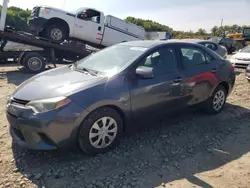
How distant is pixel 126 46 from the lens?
4426 millimetres

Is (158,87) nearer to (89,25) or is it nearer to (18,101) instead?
(18,101)

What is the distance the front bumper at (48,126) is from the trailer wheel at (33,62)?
22.6 feet

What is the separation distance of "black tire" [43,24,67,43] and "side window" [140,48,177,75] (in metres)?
7.04

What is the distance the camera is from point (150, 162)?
11.2ft

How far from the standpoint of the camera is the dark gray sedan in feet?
10.3

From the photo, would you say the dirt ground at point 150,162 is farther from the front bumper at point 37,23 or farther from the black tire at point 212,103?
the front bumper at point 37,23

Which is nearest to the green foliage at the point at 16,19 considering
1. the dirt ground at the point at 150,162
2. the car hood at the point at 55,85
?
the car hood at the point at 55,85

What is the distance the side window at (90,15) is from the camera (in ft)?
34.9

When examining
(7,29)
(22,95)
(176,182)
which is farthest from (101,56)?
(7,29)

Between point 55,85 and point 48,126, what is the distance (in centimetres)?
64

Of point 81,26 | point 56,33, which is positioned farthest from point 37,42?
point 81,26

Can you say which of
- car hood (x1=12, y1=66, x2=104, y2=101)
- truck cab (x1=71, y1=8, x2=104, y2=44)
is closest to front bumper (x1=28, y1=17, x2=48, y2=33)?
truck cab (x1=71, y1=8, x2=104, y2=44)

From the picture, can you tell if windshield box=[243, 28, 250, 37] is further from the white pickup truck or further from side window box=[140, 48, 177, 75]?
side window box=[140, 48, 177, 75]

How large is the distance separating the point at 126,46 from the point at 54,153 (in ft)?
6.93
